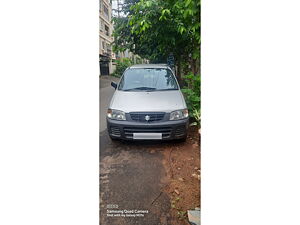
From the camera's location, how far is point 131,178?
1857 millimetres

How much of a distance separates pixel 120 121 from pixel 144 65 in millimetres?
804

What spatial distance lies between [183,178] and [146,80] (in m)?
1.32

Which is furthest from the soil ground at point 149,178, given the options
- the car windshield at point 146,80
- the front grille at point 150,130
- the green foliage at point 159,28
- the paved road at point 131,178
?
the green foliage at point 159,28

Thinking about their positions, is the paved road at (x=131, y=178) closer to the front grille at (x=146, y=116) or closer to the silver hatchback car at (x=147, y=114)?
the silver hatchback car at (x=147, y=114)

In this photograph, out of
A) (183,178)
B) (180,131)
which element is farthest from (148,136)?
(183,178)

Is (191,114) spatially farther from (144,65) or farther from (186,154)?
(144,65)

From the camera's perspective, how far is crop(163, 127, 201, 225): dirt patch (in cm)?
168

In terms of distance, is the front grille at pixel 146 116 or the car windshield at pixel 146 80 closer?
the front grille at pixel 146 116

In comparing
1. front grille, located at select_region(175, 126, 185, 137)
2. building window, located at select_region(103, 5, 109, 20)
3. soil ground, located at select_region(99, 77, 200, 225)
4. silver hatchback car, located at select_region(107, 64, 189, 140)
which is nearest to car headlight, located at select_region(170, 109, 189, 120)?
silver hatchback car, located at select_region(107, 64, 189, 140)

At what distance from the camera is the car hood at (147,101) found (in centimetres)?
215

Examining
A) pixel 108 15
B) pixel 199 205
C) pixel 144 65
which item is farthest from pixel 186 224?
pixel 108 15

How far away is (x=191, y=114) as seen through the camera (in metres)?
2.23

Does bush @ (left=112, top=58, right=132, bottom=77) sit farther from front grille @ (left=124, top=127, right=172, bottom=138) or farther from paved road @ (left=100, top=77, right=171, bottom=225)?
front grille @ (left=124, top=127, right=172, bottom=138)

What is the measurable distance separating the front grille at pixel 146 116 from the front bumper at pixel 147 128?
0.05m
